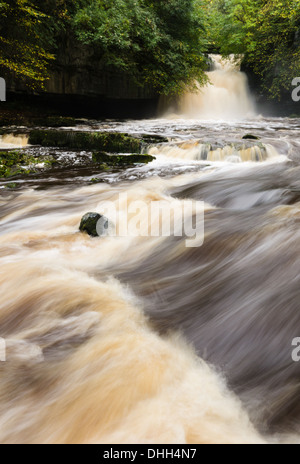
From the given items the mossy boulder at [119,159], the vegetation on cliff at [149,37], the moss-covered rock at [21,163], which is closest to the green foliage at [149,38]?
the vegetation on cliff at [149,37]

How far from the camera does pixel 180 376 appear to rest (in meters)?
1.70

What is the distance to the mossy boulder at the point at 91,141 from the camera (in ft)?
26.1

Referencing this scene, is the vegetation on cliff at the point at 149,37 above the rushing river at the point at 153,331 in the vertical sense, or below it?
above

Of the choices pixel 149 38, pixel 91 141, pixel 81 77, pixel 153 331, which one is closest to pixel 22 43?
pixel 81 77

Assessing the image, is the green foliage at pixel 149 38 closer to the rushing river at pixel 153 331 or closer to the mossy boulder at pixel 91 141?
the mossy boulder at pixel 91 141

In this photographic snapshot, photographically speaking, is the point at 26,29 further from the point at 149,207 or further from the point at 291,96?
the point at 291,96

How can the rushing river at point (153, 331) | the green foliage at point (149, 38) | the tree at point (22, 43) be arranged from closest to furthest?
the rushing river at point (153, 331), the tree at point (22, 43), the green foliage at point (149, 38)

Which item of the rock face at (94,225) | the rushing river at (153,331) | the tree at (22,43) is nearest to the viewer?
the rushing river at (153,331)

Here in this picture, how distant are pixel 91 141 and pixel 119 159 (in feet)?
4.66

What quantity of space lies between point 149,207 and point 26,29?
29.6 ft

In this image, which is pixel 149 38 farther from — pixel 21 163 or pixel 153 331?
pixel 153 331

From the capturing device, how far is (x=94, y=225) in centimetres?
358

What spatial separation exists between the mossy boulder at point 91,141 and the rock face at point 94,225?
4.64 metres
